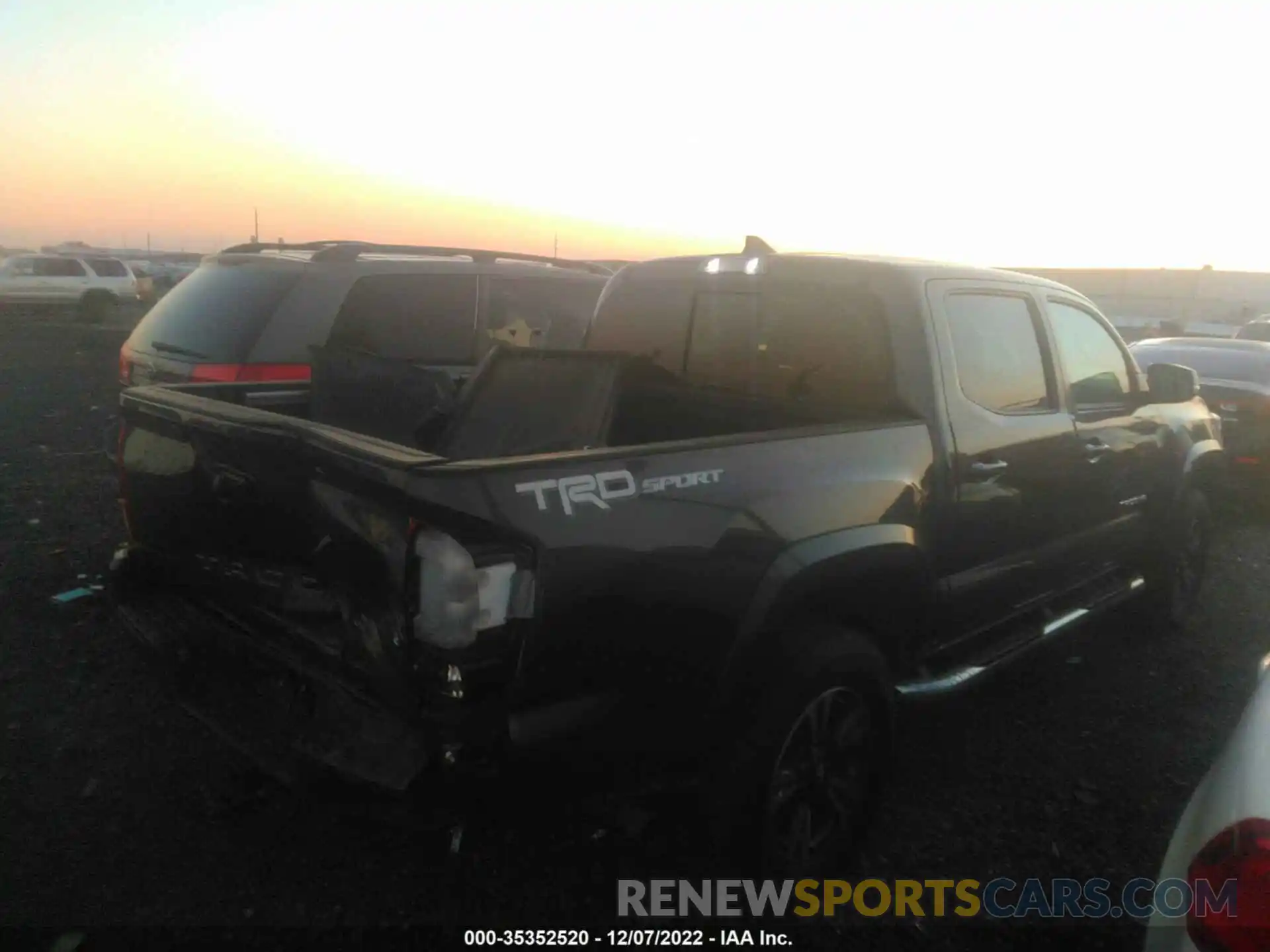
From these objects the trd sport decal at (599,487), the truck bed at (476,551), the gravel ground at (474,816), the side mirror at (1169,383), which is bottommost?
the gravel ground at (474,816)

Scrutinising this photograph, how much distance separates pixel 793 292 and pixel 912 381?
0.70m

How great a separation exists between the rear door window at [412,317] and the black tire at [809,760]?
12.2 feet

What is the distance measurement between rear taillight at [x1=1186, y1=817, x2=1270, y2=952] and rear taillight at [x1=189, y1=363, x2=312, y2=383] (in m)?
4.69

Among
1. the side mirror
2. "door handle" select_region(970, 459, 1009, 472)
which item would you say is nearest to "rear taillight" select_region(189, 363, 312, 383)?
"door handle" select_region(970, 459, 1009, 472)

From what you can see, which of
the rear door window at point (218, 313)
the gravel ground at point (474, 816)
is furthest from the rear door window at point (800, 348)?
the rear door window at point (218, 313)

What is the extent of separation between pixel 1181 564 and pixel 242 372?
17.5ft

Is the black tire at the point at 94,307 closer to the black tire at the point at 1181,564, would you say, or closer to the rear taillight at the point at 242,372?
the rear taillight at the point at 242,372

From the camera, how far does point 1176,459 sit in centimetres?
491

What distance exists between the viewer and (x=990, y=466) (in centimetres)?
340

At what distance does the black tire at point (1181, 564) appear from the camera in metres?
4.97

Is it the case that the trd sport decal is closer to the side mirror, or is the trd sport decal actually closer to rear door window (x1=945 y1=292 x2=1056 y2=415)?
rear door window (x1=945 y1=292 x2=1056 y2=415)

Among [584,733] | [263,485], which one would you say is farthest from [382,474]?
[584,733]

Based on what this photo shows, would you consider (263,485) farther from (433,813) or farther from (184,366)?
(184,366)

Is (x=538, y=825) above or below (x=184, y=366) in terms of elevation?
below
